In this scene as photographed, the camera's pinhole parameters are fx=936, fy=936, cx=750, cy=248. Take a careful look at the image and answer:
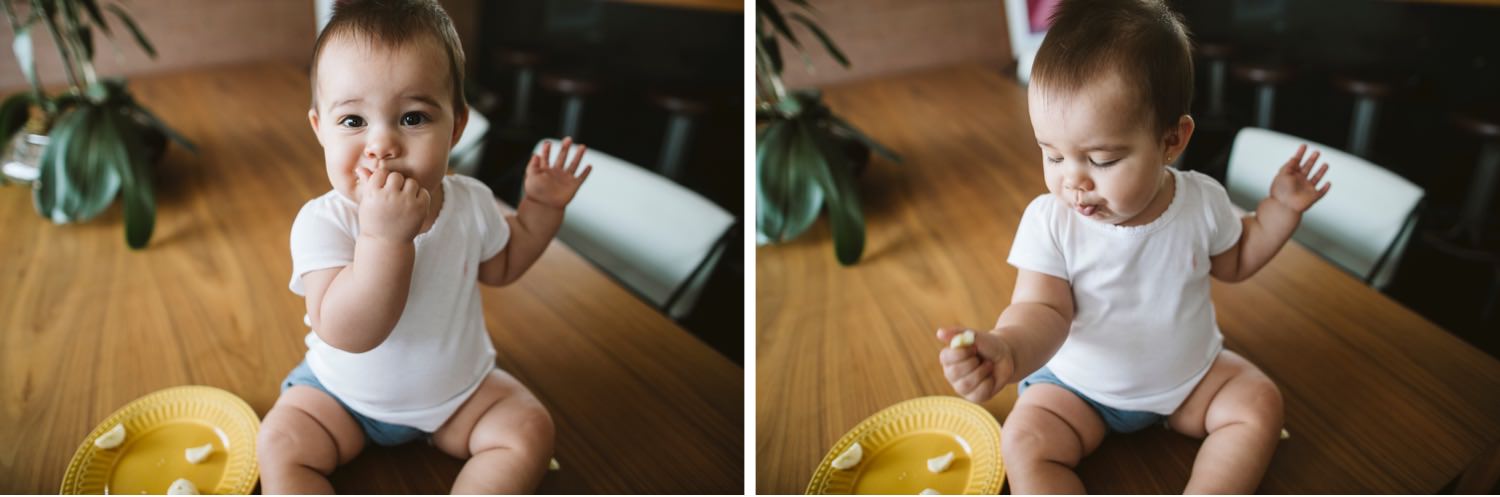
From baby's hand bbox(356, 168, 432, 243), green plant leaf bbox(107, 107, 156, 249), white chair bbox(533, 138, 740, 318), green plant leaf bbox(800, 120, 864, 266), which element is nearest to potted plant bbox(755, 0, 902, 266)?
green plant leaf bbox(800, 120, 864, 266)

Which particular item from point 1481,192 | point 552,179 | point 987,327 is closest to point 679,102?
point 552,179

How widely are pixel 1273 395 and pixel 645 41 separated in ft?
2.65

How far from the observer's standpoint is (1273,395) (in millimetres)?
666

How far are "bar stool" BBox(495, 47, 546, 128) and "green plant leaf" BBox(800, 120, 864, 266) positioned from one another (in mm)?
390

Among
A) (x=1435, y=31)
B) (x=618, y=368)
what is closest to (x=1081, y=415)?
(x=618, y=368)

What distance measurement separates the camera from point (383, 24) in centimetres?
55

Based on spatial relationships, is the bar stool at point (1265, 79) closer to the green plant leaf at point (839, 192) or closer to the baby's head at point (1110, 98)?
the baby's head at point (1110, 98)

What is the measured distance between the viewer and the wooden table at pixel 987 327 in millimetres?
688

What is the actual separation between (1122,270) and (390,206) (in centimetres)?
47

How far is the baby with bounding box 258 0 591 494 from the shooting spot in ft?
1.83

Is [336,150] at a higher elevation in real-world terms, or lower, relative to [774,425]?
higher

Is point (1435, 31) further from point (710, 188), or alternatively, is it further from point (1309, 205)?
point (710, 188)

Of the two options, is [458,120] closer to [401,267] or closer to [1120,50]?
[401,267]

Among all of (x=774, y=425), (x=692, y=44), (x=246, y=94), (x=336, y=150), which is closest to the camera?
(x=336, y=150)
